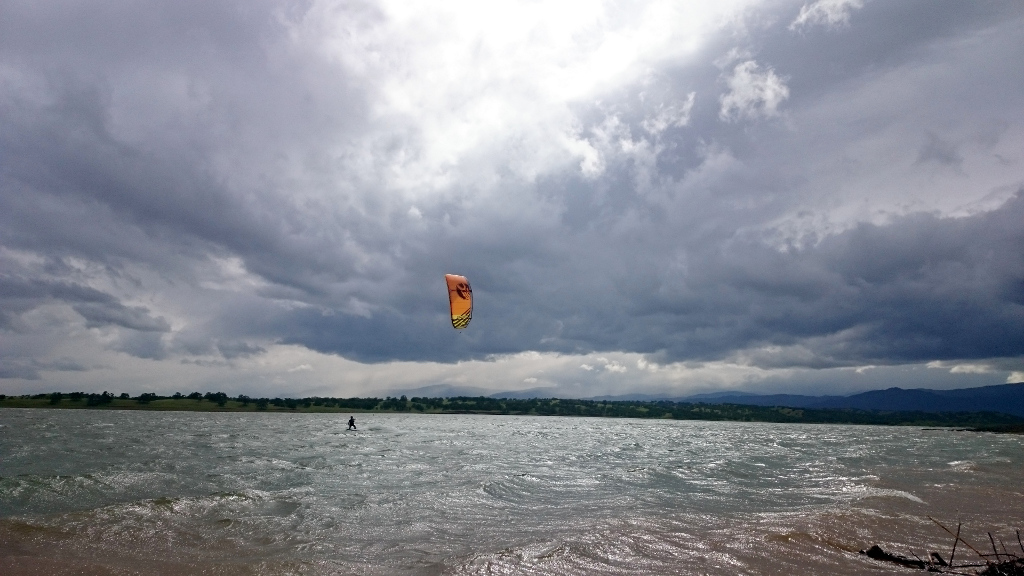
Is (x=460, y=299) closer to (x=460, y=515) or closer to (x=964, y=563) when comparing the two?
(x=460, y=515)

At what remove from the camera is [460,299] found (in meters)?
29.1

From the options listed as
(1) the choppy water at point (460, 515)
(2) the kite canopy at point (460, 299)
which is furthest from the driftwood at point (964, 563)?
(2) the kite canopy at point (460, 299)

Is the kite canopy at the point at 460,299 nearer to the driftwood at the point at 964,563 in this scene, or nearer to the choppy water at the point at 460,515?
the choppy water at the point at 460,515

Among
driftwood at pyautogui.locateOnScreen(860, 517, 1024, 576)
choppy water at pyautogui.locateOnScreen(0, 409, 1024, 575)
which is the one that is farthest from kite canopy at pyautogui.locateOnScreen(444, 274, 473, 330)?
driftwood at pyautogui.locateOnScreen(860, 517, 1024, 576)

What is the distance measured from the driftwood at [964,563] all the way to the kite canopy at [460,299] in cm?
1812

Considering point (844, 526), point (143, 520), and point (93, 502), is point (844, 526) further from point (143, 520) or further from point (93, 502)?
point (93, 502)

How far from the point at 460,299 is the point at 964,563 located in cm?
A: 2085

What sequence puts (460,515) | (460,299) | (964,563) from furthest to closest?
1. (460,299)
2. (460,515)
3. (964,563)

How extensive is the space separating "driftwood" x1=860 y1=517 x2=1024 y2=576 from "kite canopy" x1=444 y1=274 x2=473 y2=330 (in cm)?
1812

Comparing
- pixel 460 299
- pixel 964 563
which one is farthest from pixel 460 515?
pixel 964 563

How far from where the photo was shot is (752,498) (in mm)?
27359

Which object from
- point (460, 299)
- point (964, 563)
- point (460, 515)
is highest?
point (460, 299)

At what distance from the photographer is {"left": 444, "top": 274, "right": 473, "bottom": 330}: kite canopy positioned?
28438 millimetres

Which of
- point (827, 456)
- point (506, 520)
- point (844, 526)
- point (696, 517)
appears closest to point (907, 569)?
point (844, 526)
